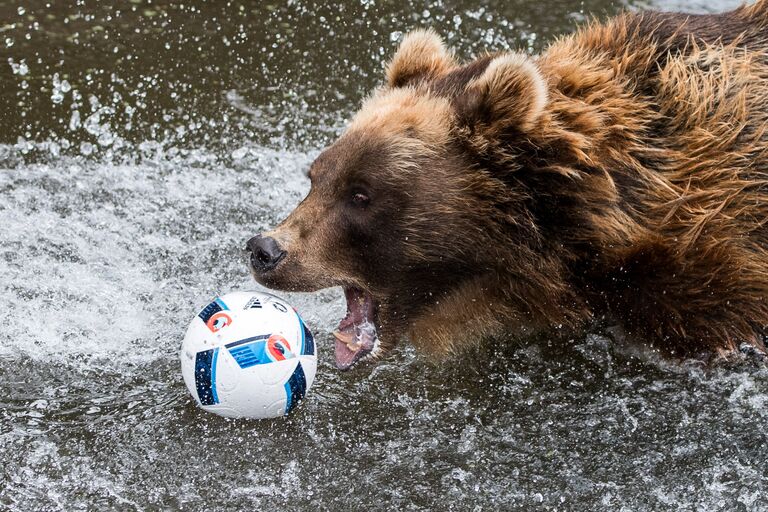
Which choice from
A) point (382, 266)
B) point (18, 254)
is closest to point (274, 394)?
point (382, 266)

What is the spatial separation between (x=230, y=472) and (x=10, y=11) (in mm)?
6773

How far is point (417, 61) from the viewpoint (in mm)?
5723

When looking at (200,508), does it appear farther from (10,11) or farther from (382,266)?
(10,11)

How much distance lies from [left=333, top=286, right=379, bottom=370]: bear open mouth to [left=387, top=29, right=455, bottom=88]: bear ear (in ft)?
3.91

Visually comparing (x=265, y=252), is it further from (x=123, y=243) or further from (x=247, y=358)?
(x=123, y=243)

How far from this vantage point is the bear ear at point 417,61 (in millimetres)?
5723

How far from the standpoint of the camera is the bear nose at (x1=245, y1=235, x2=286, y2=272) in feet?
16.8

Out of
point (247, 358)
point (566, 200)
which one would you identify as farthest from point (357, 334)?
point (566, 200)

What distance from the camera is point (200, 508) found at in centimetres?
489

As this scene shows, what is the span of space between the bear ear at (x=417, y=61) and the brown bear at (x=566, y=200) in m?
0.32

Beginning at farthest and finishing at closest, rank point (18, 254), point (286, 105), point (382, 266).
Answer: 1. point (286, 105)
2. point (18, 254)
3. point (382, 266)

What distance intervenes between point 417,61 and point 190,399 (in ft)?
7.11

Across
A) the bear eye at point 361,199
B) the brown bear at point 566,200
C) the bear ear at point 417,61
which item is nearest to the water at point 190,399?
the brown bear at point 566,200

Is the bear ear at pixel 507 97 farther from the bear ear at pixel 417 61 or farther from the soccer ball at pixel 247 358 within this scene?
the soccer ball at pixel 247 358
